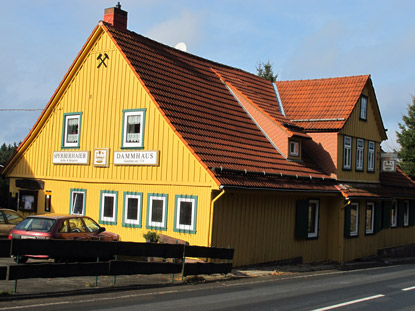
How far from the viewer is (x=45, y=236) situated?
15.2 meters

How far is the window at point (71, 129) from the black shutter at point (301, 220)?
946 centimetres

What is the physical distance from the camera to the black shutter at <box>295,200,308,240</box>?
21547mm

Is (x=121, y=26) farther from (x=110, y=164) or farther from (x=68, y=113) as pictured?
(x=110, y=164)

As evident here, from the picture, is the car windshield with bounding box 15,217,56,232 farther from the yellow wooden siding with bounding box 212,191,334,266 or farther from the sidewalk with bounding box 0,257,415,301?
the yellow wooden siding with bounding box 212,191,334,266

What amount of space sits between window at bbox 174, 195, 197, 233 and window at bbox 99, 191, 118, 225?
301 cm

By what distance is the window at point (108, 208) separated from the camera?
2017 centimetres

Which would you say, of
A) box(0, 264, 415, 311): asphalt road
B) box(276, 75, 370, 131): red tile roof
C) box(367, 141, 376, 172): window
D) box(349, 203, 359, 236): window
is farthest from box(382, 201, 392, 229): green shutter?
box(0, 264, 415, 311): asphalt road

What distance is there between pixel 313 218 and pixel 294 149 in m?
3.21

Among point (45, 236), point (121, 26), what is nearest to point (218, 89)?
point (121, 26)

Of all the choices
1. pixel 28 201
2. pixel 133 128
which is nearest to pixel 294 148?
pixel 133 128

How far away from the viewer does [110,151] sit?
2064 cm

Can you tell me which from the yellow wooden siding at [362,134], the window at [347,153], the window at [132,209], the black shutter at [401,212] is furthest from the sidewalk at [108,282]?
the black shutter at [401,212]

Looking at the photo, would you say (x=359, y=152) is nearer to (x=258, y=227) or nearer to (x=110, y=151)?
(x=258, y=227)

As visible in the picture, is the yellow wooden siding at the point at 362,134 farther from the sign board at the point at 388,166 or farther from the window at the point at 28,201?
the window at the point at 28,201
